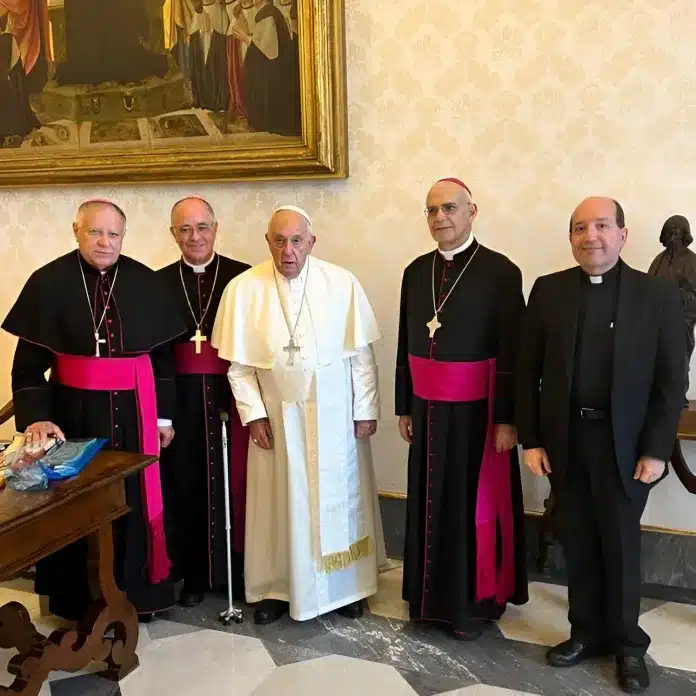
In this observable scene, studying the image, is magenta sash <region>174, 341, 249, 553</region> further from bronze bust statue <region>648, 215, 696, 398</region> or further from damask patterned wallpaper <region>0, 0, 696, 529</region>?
bronze bust statue <region>648, 215, 696, 398</region>

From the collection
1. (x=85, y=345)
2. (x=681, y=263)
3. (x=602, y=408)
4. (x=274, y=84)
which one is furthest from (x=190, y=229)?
(x=681, y=263)

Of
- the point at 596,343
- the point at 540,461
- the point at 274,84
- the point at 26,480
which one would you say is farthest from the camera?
the point at 274,84

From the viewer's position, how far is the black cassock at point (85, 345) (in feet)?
10.3

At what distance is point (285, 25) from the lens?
388cm

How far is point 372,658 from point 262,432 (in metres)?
1.01

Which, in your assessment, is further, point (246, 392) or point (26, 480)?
point (246, 392)

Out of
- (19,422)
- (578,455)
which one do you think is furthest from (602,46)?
(19,422)

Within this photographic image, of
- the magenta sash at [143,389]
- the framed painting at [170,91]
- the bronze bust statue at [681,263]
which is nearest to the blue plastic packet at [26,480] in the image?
the magenta sash at [143,389]

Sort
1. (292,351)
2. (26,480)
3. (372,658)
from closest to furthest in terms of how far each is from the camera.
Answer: (26,480), (372,658), (292,351)

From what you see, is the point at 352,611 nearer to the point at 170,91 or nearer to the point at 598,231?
the point at 598,231

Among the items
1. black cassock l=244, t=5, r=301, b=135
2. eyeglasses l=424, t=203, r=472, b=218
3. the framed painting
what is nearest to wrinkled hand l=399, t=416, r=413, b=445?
eyeglasses l=424, t=203, r=472, b=218

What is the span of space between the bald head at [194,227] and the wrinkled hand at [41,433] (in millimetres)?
987

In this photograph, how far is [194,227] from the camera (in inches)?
135

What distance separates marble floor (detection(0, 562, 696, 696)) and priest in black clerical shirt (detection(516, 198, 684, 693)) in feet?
0.55
